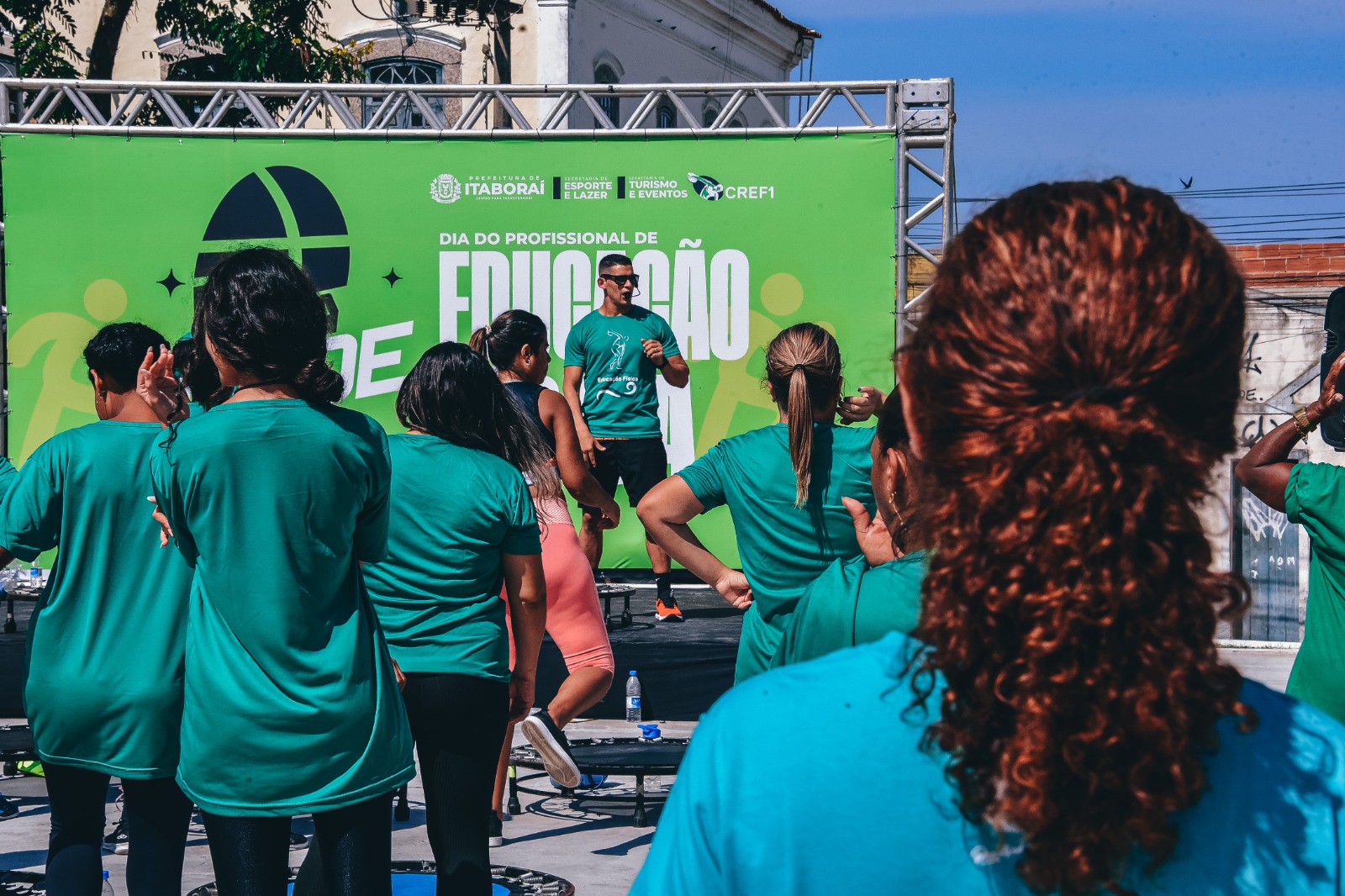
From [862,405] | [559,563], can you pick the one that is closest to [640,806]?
[559,563]

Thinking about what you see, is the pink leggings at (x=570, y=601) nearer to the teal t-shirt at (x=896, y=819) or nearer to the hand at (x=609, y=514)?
the hand at (x=609, y=514)

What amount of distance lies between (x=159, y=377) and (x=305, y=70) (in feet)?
42.4

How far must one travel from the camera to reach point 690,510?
3.92m

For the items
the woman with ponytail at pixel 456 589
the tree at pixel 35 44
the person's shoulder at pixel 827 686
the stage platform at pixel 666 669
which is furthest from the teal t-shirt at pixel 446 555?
the tree at pixel 35 44

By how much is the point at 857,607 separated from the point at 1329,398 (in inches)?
88.0

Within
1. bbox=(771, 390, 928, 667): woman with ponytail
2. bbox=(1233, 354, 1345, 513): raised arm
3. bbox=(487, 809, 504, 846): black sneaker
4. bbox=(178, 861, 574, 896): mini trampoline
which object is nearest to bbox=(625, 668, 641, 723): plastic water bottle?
bbox=(487, 809, 504, 846): black sneaker

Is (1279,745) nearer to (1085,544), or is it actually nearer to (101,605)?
(1085,544)

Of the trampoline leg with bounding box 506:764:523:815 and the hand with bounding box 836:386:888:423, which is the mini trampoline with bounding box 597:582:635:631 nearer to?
the trampoline leg with bounding box 506:764:523:815

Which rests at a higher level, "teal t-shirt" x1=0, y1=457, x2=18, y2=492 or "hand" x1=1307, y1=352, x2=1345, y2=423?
"hand" x1=1307, y1=352, x2=1345, y2=423

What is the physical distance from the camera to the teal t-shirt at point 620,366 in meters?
8.54

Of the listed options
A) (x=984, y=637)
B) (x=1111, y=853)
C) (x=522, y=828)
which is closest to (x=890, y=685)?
(x=984, y=637)

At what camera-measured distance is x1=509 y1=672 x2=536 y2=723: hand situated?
369 cm

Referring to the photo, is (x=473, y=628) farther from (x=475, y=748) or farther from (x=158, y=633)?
(x=158, y=633)

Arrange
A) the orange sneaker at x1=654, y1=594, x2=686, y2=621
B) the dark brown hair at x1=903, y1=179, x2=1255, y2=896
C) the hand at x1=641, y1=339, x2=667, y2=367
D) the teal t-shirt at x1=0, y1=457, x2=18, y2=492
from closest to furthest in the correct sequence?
the dark brown hair at x1=903, y1=179, x2=1255, y2=896 < the teal t-shirt at x1=0, y1=457, x2=18, y2=492 < the orange sneaker at x1=654, y1=594, x2=686, y2=621 < the hand at x1=641, y1=339, x2=667, y2=367
